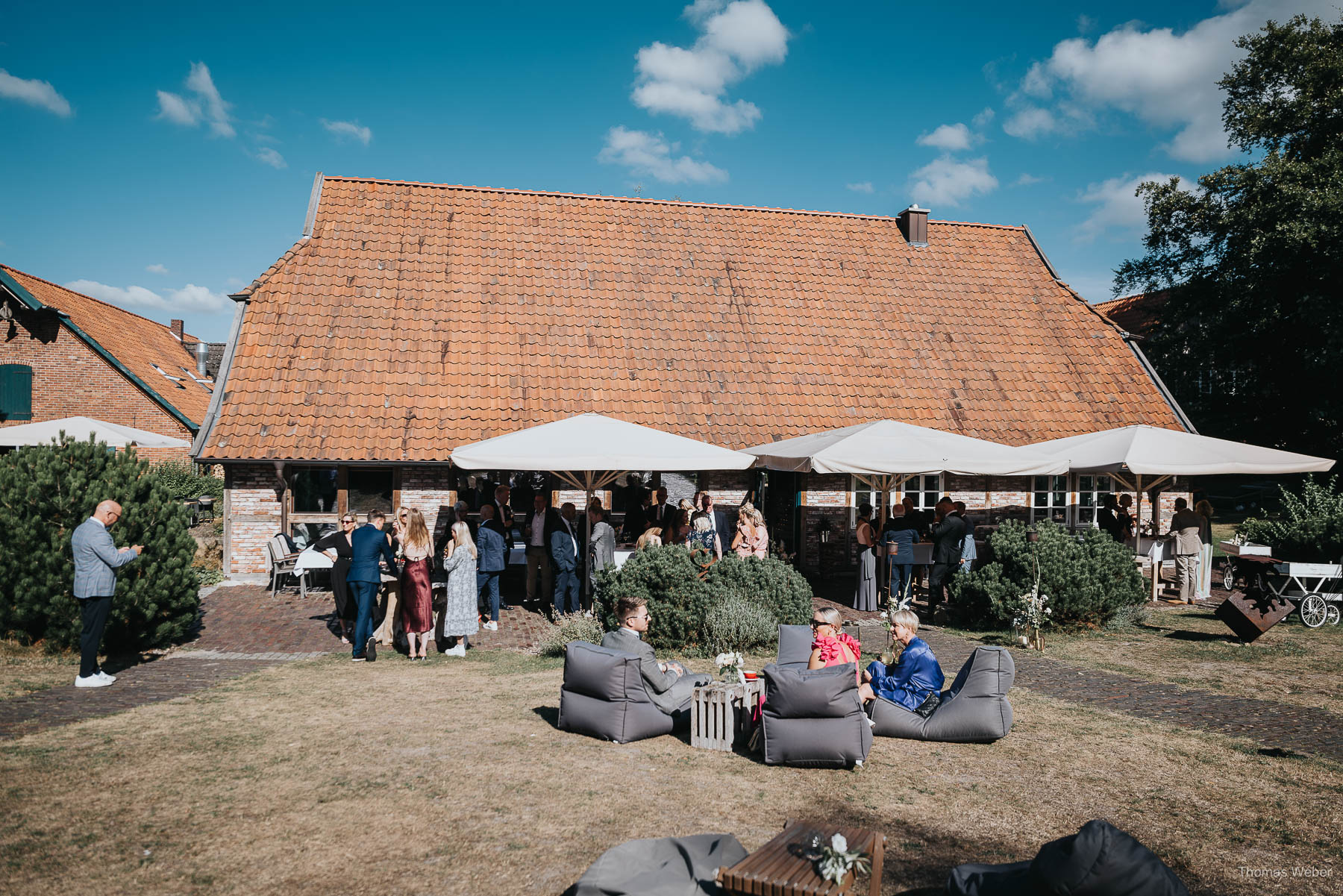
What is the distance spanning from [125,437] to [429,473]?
204 inches

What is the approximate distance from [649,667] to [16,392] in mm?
22989

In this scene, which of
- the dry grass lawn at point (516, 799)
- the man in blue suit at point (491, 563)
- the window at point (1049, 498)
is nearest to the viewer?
the dry grass lawn at point (516, 799)

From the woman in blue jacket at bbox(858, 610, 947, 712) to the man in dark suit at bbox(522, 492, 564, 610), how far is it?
6.29 m

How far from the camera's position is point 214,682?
28.9 feet

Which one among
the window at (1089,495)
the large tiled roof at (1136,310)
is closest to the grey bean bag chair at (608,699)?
the window at (1089,495)

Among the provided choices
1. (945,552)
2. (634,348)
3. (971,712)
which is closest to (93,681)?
(971,712)

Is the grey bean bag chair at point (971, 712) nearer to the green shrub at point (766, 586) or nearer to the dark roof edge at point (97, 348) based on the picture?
the green shrub at point (766, 586)

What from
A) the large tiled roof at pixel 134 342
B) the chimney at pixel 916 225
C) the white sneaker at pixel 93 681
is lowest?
the white sneaker at pixel 93 681

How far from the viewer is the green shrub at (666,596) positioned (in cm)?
994

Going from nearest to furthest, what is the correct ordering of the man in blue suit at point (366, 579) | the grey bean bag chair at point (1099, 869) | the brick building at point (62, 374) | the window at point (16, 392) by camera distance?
1. the grey bean bag chair at point (1099, 869)
2. the man in blue suit at point (366, 579)
3. the window at point (16, 392)
4. the brick building at point (62, 374)

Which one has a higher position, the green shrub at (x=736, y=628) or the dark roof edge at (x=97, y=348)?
the dark roof edge at (x=97, y=348)

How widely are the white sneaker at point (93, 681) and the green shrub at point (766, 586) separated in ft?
20.7

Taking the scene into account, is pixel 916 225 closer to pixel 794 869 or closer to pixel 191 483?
pixel 794 869

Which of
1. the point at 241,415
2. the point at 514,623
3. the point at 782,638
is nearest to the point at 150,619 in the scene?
the point at 514,623
